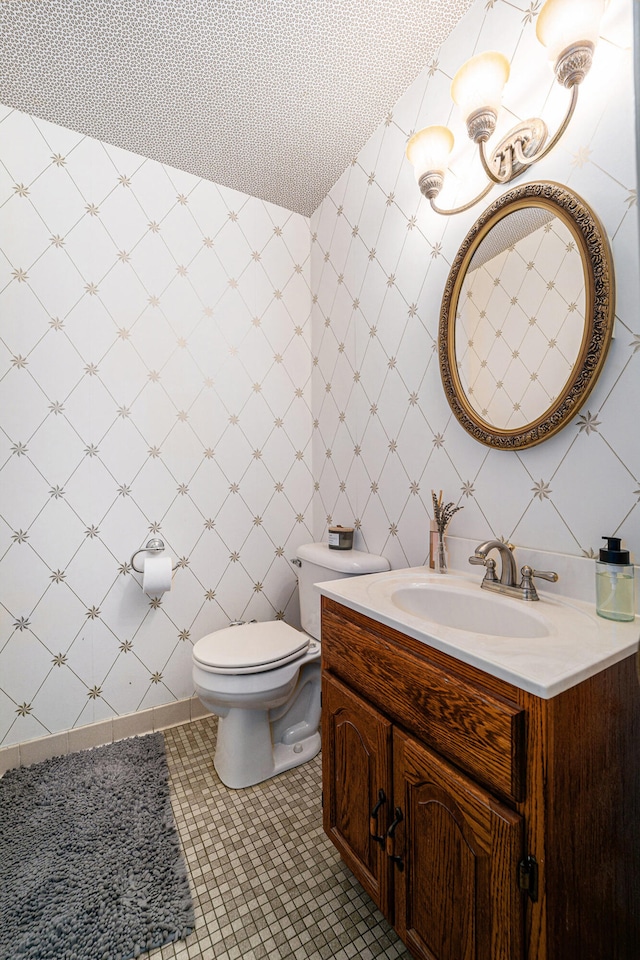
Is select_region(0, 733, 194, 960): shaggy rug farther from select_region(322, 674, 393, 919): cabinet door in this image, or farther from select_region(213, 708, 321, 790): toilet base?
select_region(322, 674, 393, 919): cabinet door

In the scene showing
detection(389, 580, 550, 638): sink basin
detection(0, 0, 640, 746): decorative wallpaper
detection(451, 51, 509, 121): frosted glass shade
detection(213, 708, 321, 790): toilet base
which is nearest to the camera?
detection(389, 580, 550, 638): sink basin

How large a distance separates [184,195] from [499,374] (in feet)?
5.47

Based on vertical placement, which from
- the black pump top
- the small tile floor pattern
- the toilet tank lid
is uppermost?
the black pump top

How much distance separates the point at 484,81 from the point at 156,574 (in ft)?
6.20

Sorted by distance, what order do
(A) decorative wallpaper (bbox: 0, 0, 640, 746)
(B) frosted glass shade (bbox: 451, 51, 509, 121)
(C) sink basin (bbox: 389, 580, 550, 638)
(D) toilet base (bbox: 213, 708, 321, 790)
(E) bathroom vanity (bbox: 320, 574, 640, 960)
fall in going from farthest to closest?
(D) toilet base (bbox: 213, 708, 321, 790)
(A) decorative wallpaper (bbox: 0, 0, 640, 746)
(B) frosted glass shade (bbox: 451, 51, 509, 121)
(C) sink basin (bbox: 389, 580, 550, 638)
(E) bathroom vanity (bbox: 320, 574, 640, 960)

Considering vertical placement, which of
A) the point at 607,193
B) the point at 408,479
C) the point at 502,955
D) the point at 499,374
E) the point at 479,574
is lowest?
the point at 502,955

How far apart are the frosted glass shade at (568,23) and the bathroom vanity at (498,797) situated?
1.25 metres

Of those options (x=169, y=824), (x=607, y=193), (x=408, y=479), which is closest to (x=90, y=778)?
(x=169, y=824)

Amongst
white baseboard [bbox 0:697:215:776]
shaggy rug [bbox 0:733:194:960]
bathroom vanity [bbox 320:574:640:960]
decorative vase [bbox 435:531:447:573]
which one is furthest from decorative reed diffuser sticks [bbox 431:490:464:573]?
white baseboard [bbox 0:697:215:776]

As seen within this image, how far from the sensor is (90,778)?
1.57 meters

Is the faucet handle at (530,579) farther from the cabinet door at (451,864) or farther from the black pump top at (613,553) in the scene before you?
the cabinet door at (451,864)

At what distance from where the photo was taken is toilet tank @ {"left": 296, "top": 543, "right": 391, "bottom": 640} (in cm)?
165

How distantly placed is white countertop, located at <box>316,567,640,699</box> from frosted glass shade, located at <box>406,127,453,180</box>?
1.27 meters

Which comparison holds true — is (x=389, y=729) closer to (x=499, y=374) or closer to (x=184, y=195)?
(x=499, y=374)
